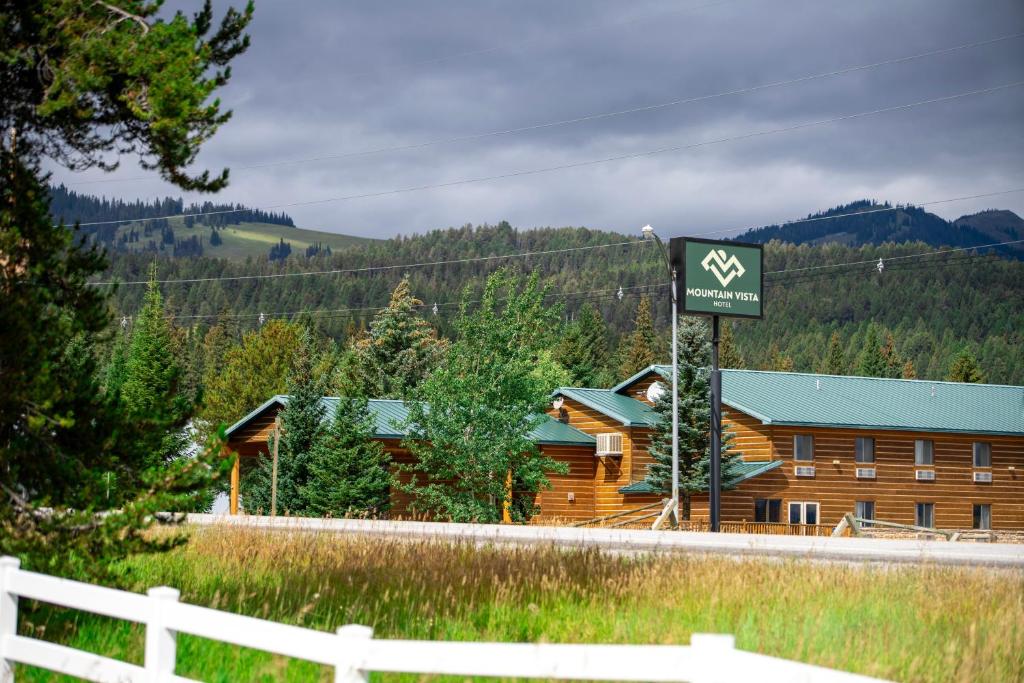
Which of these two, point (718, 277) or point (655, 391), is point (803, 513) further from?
point (718, 277)

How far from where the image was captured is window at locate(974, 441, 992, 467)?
54.2 meters

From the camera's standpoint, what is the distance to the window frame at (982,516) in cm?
5416

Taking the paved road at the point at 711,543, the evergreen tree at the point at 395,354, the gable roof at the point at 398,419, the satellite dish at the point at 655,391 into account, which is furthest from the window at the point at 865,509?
the evergreen tree at the point at 395,354

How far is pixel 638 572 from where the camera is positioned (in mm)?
13266

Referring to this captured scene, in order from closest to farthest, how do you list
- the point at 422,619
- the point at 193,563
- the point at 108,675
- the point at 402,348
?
the point at 108,675, the point at 422,619, the point at 193,563, the point at 402,348

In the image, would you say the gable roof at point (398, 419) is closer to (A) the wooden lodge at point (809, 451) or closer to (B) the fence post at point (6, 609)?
(A) the wooden lodge at point (809, 451)

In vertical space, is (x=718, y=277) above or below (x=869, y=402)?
above

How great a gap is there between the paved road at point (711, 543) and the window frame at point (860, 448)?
87.7 feet

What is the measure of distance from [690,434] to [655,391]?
2947 millimetres

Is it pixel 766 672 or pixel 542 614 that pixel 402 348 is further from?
pixel 766 672

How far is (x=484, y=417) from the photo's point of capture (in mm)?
43812

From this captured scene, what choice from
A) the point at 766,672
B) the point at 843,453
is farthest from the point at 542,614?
the point at 843,453

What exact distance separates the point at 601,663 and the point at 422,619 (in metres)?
6.45

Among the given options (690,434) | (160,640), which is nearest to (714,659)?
(160,640)
